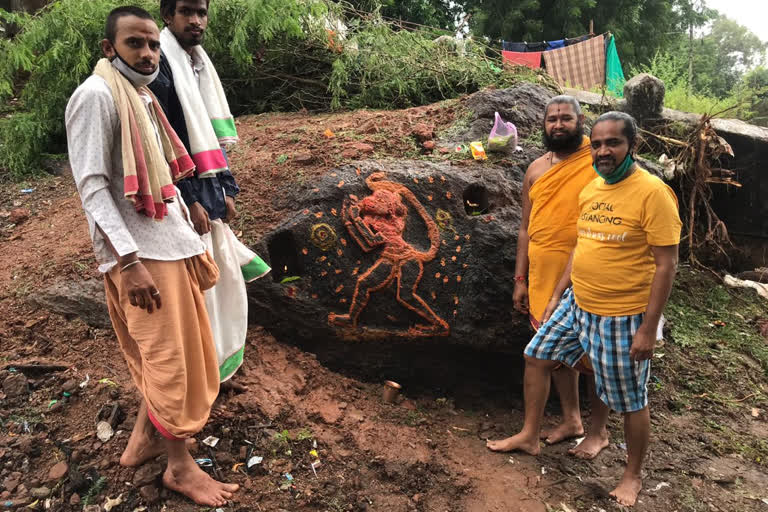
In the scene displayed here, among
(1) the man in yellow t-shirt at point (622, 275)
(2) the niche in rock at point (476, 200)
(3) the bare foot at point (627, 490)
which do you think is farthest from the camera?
(2) the niche in rock at point (476, 200)

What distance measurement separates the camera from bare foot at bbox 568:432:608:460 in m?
2.93

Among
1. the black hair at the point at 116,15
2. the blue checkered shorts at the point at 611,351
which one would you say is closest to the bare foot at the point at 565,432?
the blue checkered shorts at the point at 611,351

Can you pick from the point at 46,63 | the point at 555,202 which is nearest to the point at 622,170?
Result: the point at 555,202

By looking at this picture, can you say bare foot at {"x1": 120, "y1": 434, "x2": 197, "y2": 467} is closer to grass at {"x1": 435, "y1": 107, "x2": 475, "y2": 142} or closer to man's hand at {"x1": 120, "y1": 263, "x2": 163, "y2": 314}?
man's hand at {"x1": 120, "y1": 263, "x2": 163, "y2": 314}

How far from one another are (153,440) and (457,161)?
256 centimetres

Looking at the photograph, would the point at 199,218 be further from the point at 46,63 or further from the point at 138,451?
the point at 46,63

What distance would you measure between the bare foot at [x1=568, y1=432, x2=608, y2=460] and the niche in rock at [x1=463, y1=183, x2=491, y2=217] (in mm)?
1525

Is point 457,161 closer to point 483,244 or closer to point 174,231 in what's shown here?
point 483,244

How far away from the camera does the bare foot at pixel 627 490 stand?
2.54 metres

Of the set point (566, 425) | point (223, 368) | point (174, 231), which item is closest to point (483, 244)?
point (566, 425)

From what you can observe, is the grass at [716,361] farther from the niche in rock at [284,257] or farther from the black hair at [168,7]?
the black hair at [168,7]

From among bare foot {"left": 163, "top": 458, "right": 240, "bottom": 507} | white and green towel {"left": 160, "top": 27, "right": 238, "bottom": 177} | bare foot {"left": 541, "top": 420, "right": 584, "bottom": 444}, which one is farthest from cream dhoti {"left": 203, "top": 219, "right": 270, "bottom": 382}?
bare foot {"left": 541, "top": 420, "right": 584, "bottom": 444}

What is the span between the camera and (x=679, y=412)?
372 cm

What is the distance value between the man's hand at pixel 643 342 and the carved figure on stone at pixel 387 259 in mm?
1214
